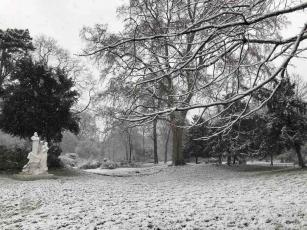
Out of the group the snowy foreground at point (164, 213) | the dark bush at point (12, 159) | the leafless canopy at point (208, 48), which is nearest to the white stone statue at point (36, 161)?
the dark bush at point (12, 159)

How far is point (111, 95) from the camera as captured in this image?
19828mm

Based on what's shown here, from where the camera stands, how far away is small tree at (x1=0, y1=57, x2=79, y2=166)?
778 inches

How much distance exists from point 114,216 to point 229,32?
3.91 meters

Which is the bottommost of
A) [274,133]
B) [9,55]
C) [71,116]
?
[274,133]

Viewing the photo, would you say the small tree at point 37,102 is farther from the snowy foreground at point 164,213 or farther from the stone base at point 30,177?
the snowy foreground at point 164,213

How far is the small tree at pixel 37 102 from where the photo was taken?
19.8 m

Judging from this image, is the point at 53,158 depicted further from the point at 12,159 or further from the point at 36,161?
the point at 36,161

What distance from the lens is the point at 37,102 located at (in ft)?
66.0

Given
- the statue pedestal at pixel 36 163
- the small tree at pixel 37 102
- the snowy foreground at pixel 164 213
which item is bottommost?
the snowy foreground at pixel 164 213

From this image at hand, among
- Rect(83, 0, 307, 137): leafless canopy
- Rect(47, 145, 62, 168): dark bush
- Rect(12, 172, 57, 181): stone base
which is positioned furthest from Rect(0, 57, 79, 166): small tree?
Rect(83, 0, 307, 137): leafless canopy

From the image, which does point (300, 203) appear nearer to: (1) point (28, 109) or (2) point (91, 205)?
(2) point (91, 205)

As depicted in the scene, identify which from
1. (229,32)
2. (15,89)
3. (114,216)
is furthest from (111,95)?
(229,32)

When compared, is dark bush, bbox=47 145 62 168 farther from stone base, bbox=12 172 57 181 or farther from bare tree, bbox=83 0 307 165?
bare tree, bbox=83 0 307 165

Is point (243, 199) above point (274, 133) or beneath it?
beneath
